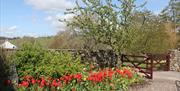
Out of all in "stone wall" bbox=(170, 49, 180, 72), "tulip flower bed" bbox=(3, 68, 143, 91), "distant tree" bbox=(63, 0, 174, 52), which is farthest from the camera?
"stone wall" bbox=(170, 49, 180, 72)

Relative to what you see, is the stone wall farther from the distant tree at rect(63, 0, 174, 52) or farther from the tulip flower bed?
Result: the tulip flower bed

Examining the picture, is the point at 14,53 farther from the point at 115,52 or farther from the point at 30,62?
the point at 115,52

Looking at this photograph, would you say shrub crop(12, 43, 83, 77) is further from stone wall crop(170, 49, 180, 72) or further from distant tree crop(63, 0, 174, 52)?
stone wall crop(170, 49, 180, 72)

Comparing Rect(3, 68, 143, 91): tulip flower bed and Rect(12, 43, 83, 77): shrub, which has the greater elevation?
Rect(12, 43, 83, 77): shrub

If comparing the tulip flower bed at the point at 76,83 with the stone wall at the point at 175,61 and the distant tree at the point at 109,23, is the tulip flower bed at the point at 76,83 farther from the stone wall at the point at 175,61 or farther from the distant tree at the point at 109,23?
the stone wall at the point at 175,61

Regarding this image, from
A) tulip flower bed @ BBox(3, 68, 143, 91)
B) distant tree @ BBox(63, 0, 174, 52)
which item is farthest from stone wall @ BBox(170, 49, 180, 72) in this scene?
tulip flower bed @ BBox(3, 68, 143, 91)

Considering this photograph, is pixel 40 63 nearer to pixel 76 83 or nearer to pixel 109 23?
pixel 76 83

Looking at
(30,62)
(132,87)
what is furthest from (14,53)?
(132,87)

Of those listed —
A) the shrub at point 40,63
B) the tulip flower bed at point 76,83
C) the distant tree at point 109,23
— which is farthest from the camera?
the distant tree at point 109,23

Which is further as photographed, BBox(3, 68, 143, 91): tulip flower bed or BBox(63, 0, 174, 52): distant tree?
BBox(63, 0, 174, 52): distant tree

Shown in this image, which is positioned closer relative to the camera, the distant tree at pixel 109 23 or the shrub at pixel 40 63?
the shrub at pixel 40 63

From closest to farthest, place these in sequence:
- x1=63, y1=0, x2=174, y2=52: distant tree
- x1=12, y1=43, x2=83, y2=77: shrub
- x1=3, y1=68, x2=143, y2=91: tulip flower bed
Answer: x1=3, y1=68, x2=143, y2=91: tulip flower bed
x1=12, y1=43, x2=83, y2=77: shrub
x1=63, y1=0, x2=174, y2=52: distant tree

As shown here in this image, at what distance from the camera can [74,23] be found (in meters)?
16.2

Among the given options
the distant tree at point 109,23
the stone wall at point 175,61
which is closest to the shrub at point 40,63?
the distant tree at point 109,23
